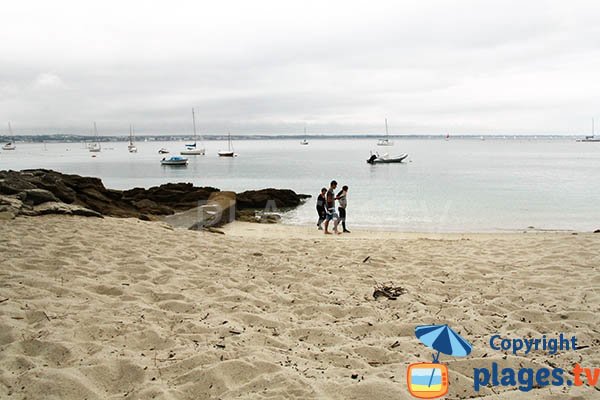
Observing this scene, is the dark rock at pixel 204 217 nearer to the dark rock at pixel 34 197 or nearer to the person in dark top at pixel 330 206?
the dark rock at pixel 34 197

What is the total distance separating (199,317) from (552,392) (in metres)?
3.31

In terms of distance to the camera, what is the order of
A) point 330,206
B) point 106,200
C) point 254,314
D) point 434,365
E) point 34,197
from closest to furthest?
point 434,365, point 254,314, point 34,197, point 330,206, point 106,200

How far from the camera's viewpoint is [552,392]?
3137 millimetres

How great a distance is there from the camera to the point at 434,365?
3617mm

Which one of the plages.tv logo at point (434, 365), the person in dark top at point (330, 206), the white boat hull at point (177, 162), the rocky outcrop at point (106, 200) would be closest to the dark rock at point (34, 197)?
the rocky outcrop at point (106, 200)

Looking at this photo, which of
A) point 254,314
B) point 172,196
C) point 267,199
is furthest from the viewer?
point 267,199

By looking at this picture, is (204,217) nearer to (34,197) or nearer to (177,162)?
(34,197)

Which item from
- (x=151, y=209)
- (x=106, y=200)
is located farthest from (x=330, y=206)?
(x=106, y=200)

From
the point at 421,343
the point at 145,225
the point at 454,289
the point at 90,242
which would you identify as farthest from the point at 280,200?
the point at 421,343

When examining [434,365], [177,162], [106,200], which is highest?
[177,162]

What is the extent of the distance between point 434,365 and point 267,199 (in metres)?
21.1

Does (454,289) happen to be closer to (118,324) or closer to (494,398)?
(494,398)

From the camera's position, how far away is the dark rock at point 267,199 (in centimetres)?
2314

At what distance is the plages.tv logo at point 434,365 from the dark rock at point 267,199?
18.7 m
